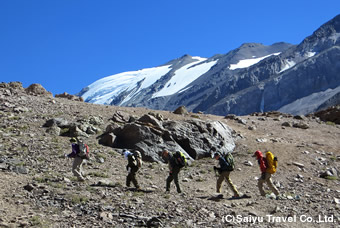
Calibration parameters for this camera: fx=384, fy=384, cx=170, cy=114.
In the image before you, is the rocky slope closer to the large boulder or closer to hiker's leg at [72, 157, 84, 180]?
hiker's leg at [72, 157, 84, 180]

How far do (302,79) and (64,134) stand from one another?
14459cm

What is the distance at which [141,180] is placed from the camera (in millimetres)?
16172

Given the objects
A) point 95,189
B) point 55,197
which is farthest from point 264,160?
point 55,197

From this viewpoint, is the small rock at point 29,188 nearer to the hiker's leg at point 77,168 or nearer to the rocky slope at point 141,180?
the rocky slope at point 141,180

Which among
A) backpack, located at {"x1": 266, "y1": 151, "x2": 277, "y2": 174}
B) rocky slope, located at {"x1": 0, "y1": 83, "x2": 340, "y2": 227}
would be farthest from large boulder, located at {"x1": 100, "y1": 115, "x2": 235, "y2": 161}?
backpack, located at {"x1": 266, "y1": 151, "x2": 277, "y2": 174}

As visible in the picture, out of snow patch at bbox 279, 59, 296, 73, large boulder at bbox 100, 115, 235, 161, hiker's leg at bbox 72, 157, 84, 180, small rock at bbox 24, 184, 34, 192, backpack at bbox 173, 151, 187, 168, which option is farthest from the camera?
snow patch at bbox 279, 59, 296, 73

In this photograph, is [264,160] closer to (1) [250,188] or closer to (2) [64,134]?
(1) [250,188]

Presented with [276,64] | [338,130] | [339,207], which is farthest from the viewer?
[276,64]

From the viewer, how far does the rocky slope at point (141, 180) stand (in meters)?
10.4

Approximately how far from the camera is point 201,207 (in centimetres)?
1154

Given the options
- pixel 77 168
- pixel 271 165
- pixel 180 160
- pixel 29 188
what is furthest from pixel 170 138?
pixel 29 188

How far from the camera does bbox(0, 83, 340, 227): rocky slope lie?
10.4m

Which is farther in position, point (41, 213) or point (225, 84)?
point (225, 84)

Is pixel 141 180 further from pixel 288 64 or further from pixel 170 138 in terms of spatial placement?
pixel 288 64
